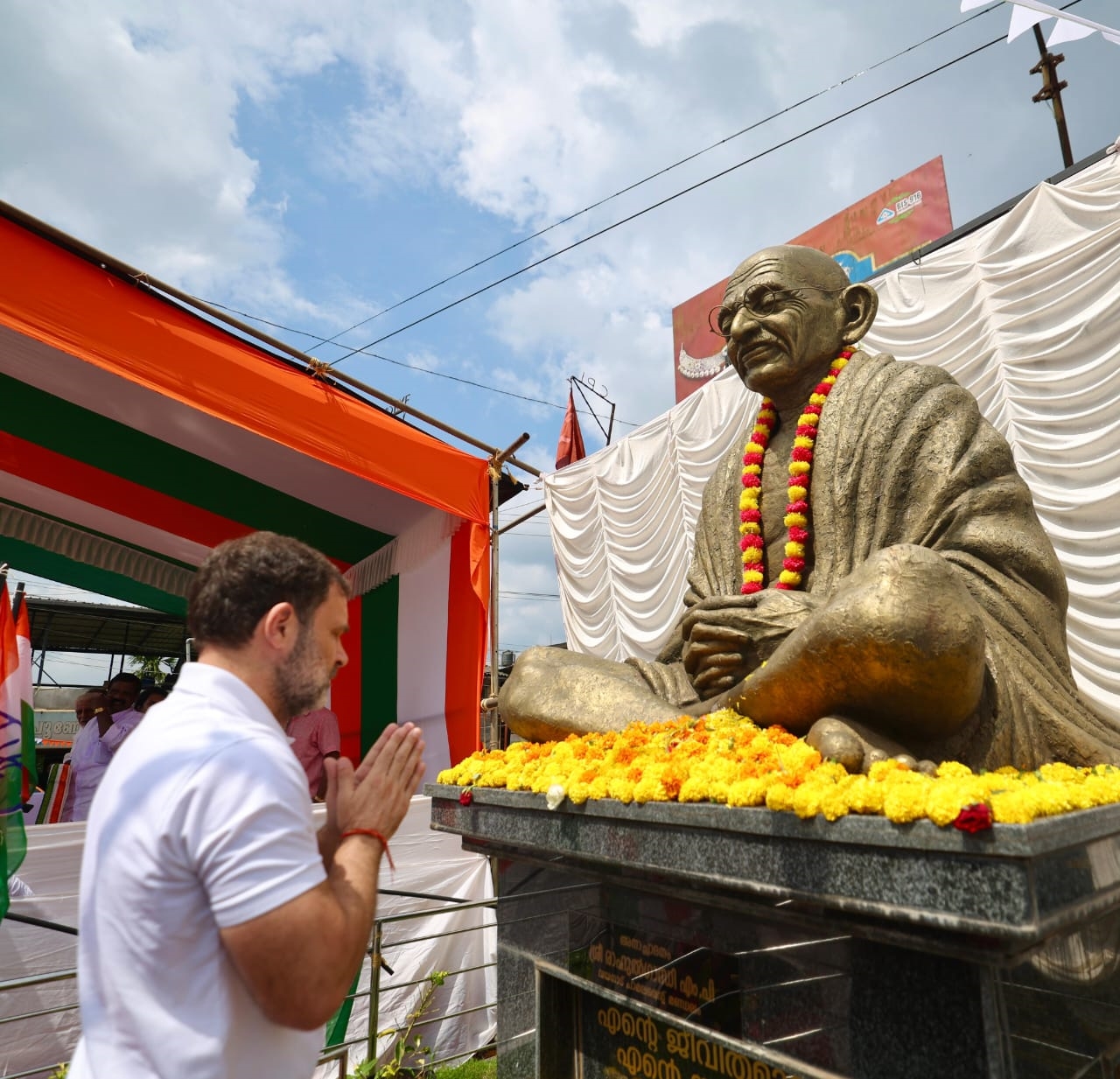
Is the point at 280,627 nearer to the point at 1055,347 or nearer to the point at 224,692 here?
the point at 224,692

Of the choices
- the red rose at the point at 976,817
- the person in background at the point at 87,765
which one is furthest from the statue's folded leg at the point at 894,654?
the person in background at the point at 87,765

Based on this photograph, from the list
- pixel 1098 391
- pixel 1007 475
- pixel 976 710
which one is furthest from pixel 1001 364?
pixel 976 710

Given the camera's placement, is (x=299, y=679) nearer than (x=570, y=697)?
Yes

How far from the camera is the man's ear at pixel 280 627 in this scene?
4.22 feet

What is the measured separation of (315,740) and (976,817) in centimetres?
448

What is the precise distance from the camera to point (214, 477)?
566 centimetres

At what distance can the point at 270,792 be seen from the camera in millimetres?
1040

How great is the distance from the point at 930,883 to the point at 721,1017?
0.77m

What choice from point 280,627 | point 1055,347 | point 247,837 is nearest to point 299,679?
point 280,627

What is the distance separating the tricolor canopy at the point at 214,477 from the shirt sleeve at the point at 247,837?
12.4ft

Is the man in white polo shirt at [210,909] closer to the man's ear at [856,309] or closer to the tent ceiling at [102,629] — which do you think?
the man's ear at [856,309]

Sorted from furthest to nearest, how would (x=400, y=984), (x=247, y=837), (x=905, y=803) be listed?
1. (x=400, y=984)
2. (x=905, y=803)
3. (x=247, y=837)

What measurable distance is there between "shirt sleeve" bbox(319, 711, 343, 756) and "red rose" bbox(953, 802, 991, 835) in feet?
14.4

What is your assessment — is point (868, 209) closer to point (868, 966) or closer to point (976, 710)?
point (976, 710)
